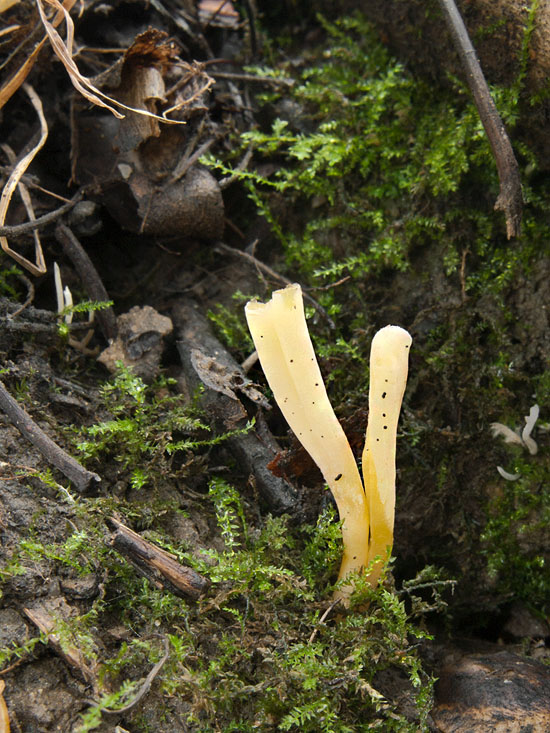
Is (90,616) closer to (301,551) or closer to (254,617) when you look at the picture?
(254,617)

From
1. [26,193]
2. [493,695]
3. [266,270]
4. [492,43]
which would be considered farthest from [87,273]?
[493,695]

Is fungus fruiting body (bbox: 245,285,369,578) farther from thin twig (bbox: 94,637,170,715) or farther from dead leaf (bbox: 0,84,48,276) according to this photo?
dead leaf (bbox: 0,84,48,276)

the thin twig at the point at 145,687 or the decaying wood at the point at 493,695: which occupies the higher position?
the thin twig at the point at 145,687

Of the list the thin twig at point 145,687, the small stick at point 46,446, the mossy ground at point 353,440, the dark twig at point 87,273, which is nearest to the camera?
the thin twig at point 145,687

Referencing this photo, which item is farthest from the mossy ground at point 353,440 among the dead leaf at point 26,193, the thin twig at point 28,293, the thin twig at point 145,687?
the dead leaf at point 26,193

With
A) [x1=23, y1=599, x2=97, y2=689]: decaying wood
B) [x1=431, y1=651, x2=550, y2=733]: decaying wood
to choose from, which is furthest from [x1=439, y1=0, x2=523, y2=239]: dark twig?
[x1=23, y1=599, x2=97, y2=689]: decaying wood

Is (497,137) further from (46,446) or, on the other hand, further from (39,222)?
(46,446)

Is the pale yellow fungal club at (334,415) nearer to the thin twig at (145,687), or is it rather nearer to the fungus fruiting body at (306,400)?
the fungus fruiting body at (306,400)

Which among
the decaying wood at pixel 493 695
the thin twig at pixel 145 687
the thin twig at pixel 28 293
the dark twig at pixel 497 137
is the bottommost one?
the decaying wood at pixel 493 695
